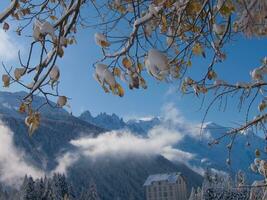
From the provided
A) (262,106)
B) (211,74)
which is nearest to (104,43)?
(211,74)

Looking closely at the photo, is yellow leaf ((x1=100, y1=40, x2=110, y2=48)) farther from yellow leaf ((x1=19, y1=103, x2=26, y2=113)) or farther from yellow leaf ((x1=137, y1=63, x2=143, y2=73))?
yellow leaf ((x1=19, y1=103, x2=26, y2=113))

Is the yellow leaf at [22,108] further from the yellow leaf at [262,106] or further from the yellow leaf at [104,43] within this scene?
the yellow leaf at [262,106]

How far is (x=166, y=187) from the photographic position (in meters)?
152

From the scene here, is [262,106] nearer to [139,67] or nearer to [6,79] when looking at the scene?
[139,67]

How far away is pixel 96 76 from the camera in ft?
11.4

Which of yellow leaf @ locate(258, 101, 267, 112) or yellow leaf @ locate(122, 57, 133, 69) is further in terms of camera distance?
yellow leaf @ locate(258, 101, 267, 112)

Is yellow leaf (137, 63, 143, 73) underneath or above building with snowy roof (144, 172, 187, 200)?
underneath

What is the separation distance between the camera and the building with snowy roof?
152m

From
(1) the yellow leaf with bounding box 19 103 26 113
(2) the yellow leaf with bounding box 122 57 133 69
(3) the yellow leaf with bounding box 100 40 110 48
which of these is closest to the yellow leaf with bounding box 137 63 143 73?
(2) the yellow leaf with bounding box 122 57 133 69

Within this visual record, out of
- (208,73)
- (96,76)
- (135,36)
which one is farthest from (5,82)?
(208,73)

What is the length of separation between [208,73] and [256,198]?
7.43 feet

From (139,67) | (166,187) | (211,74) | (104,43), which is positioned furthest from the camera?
(166,187)

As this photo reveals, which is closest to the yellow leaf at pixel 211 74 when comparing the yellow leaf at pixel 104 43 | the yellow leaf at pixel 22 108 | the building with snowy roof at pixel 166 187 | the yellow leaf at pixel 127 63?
the yellow leaf at pixel 127 63

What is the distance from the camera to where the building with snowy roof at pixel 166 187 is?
151625mm
